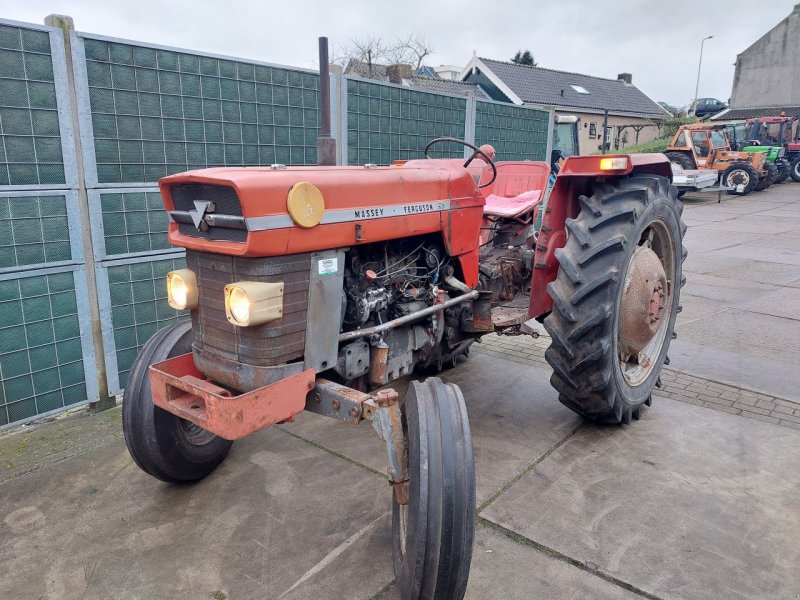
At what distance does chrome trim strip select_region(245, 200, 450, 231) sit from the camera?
2129 mm

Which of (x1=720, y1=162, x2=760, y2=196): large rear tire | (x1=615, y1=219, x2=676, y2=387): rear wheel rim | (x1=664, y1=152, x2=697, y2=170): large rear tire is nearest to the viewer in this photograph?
(x1=615, y1=219, x2=676, y2=387): rear wheel rim

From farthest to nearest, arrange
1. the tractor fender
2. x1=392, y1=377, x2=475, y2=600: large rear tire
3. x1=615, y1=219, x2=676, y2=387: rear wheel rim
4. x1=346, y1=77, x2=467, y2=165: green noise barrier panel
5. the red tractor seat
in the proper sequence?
x1=346, y1=77, x2=467, y2=165: green noise barrier panel, the red tractor seat, x1=615, y1=219, x2=676, y2=387: rear wheel rim, the tractor fender, x1=392, y1=377, x2=475, y2=600: large rear tire

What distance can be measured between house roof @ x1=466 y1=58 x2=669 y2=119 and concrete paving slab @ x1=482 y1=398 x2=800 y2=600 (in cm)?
2393

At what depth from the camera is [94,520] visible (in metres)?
2.72

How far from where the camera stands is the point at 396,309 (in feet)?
9.23

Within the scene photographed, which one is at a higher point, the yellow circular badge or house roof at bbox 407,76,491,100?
house roof at bbox 407,76,491,100

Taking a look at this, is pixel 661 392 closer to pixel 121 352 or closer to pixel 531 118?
pixel 121 352

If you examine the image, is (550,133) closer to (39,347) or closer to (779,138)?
(39,347)

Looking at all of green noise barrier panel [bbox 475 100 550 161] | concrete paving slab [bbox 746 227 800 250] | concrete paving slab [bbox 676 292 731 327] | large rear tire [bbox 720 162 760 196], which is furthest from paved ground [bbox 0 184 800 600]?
large rear tire [bbox 720 162 760 196]

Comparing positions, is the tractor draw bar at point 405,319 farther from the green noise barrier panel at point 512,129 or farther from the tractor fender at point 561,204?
the green noise barrier panel at point 512,129

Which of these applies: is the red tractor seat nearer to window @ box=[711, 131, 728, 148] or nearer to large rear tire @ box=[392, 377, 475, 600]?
large rear tire @ box=[392, 377, 475, 600]

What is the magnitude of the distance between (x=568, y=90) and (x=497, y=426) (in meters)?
27.7

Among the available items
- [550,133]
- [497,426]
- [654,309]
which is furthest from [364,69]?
[497,426]

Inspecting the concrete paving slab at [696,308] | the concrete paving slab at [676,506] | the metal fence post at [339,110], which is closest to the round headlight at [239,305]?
the concrete paving slab at [676,506]
